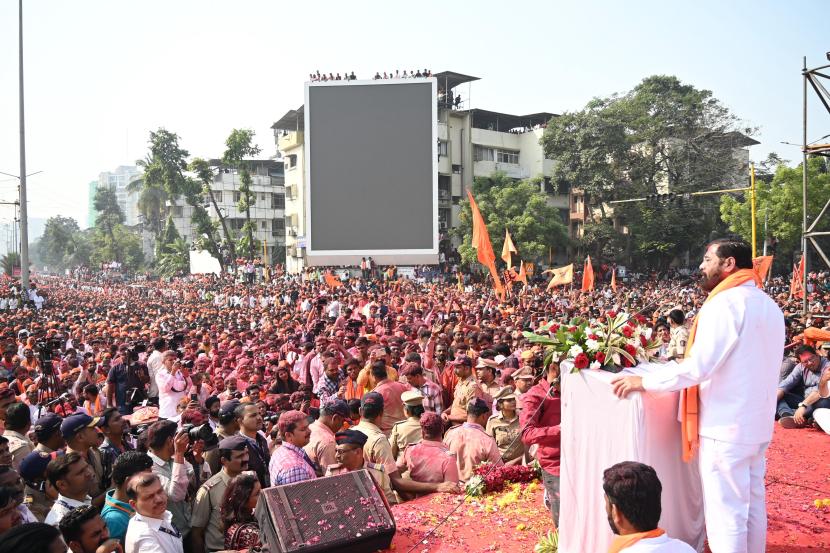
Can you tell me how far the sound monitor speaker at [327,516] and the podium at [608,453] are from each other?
3.78ft

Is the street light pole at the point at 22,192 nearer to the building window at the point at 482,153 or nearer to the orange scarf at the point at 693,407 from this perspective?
the orange scarf at the point at 693,407

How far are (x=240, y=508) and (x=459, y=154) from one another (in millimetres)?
39309

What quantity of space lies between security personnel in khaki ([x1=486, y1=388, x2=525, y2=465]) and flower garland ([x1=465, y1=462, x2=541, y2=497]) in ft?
1.99

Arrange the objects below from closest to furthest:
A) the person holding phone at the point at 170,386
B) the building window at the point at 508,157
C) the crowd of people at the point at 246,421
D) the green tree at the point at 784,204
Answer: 1. the crowd of people at the point at 246,421
2. the person holding phone at the point at 170,386
3. the green tree at the point at 784,204
4. the building window at the point at 508,157

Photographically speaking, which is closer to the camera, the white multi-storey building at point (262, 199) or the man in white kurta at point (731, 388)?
the man in white kurta at point (731, 388)

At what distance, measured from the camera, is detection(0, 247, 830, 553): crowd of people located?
4.02m

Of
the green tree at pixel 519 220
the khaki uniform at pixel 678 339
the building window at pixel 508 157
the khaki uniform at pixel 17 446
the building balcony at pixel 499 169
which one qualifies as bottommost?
the khaki uniform at pixel 17 446

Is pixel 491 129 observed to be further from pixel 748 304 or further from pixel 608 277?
pixel 748 304

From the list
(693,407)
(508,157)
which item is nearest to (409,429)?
(693,407)

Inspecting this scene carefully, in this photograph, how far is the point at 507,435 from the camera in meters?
6.21

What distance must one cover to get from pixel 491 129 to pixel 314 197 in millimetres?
26453

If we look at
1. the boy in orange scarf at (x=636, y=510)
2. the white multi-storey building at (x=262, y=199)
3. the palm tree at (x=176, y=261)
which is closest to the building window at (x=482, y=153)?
the white multi-storey building at (x=262, y=199)

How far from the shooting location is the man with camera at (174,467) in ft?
14.7

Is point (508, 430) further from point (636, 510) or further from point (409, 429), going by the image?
point (636, 510)
